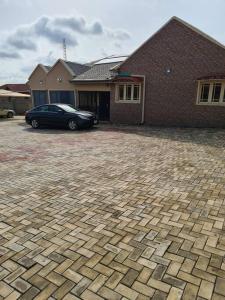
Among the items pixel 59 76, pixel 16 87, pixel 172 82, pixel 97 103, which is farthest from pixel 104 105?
pixel 16 87

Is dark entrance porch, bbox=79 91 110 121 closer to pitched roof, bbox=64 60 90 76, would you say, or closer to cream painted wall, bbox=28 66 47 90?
pitched roof, bbox=64 60 90 76

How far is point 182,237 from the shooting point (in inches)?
135

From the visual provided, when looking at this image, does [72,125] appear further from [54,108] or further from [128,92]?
[128,92]

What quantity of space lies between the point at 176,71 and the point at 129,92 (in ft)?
12.1

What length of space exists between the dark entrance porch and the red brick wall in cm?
330

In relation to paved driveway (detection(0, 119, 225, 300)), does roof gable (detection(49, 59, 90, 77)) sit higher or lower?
higher

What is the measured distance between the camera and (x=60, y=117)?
47.2 feet

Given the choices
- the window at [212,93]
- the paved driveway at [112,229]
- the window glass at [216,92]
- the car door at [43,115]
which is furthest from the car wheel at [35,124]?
the window glass at [216,92]

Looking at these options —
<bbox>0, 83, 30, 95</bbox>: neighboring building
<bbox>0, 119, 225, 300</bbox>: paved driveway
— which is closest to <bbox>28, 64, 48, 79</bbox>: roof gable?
<bbox>0, 119, 225, 300</bbox>: paved driveway

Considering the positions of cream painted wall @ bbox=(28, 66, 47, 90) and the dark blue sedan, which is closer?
the dark blue sedan

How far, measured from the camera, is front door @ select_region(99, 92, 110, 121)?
19.5 meters

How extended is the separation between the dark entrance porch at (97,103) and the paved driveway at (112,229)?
41.4 ft

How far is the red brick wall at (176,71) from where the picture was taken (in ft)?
45.4

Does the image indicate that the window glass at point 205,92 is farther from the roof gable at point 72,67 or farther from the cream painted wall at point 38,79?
the cream painted wall at point 38,79
